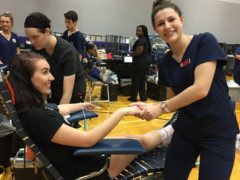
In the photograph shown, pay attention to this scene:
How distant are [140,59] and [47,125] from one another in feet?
13.6

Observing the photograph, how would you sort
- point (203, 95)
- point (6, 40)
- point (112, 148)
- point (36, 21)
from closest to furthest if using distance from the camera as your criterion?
point (203, 95) < point (112, 148) < point (36, 21) < point (6, 40)

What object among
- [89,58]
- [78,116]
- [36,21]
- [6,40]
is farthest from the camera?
[89,58]

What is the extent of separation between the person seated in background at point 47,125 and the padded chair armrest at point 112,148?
1.4 inches

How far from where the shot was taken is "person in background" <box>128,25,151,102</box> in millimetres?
5281

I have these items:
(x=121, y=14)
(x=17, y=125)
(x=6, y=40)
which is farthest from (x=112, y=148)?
(x=121, y=14)

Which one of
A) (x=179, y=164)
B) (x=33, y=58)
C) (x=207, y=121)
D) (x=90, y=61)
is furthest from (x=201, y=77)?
(x=90, y=61)

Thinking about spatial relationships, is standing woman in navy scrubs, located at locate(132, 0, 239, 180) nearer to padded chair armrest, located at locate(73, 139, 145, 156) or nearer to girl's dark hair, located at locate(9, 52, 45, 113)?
padded chair armrest, located at locate(73, 139, 145, 156)

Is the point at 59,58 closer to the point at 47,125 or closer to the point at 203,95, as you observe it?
the point at 47,125

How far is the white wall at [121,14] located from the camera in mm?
7804

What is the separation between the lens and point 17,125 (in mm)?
1333

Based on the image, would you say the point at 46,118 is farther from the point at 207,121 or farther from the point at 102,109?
the point at 102,109

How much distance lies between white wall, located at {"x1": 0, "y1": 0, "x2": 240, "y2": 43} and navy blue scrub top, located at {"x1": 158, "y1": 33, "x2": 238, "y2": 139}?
703 cm

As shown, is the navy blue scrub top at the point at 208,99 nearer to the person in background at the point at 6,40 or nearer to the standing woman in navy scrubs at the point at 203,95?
the standing woman in navy scrubs at the point at 203,95

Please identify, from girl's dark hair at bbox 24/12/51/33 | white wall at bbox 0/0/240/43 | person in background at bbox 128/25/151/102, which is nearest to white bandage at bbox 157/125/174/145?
girl's dark hair at bbox 24/12/51/33
